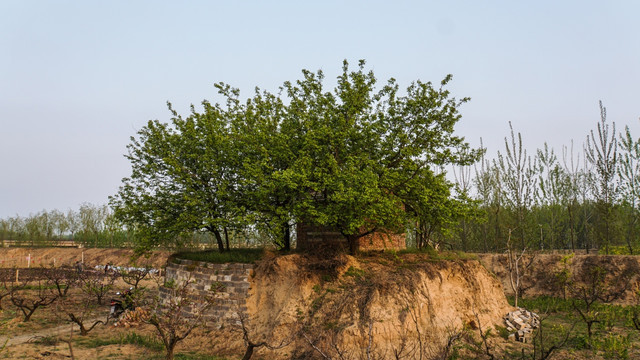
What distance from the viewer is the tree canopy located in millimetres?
14180

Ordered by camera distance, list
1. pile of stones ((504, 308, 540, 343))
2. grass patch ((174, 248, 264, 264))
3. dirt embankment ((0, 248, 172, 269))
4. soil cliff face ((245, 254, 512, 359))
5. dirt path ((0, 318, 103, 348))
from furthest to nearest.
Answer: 1. dirt embankment ((0, 248, 172, 269))
2. grass patch ((174, 248, 264, 264))
3. pile of stones ((504, 308, 540, 343))
4. dirt path ((0, 318, 103, 348))
5. soil cliff face ((245, 254, 512, 359))

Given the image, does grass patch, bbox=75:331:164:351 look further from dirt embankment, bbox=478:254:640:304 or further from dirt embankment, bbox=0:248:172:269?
dirt embankment, bbox=0:248:172:269

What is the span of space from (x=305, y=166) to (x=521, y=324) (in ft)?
34.8

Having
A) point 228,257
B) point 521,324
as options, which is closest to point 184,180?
point 228,257

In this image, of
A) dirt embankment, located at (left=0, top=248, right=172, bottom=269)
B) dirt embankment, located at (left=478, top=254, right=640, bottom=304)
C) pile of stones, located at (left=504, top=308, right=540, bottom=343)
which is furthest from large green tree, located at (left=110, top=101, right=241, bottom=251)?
dirt embankment, located at (left=0, top=248, right=172, bottom=269)

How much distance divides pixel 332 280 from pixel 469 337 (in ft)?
17.4

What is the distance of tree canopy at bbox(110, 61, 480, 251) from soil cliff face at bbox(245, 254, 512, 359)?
154 cm

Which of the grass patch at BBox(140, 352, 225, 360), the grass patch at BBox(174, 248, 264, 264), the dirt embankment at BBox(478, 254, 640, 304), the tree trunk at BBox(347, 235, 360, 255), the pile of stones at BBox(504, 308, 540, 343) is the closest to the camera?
the grass patch at BBox(140, 352, 225, 360)

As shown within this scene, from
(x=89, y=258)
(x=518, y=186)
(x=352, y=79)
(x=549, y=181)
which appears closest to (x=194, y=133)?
(x=352, y=79)

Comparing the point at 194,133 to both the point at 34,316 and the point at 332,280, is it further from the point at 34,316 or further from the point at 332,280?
the point at 34,316

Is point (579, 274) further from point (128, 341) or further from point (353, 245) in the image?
point (128, 341)

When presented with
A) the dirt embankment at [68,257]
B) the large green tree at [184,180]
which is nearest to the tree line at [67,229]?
the dirt embankment at [68,257]

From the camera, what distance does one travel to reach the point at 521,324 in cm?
1549

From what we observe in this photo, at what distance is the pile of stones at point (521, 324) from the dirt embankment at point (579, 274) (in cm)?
625
